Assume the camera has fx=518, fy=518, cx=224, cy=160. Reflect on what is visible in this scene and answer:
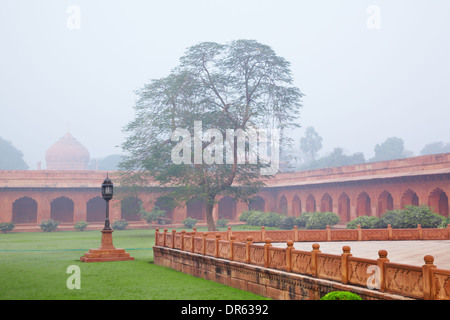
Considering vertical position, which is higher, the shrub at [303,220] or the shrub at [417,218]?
the shrub at [417,218]

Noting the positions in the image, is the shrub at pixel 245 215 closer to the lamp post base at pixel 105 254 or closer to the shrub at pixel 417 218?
the shrub at pixel 417 218

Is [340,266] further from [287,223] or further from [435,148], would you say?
[435,148]

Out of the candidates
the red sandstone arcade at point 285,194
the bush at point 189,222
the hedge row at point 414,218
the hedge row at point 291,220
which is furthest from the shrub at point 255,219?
the hedge row at point 414,218

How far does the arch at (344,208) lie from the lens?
38.1m

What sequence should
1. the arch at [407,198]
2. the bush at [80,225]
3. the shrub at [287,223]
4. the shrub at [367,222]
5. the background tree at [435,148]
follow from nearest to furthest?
1. the shrub at [367,222]
2. the arch at [407,198]
3. the shrub at [287,223]
4. the bush at [80,225]
5. the background tree at [435,148]

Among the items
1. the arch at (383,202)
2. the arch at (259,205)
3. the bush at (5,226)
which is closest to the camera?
the arch at (383,202)

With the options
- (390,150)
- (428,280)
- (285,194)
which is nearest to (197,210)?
(285,194)

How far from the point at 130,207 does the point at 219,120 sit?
47.2ft

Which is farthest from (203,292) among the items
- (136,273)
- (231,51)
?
(231,51)

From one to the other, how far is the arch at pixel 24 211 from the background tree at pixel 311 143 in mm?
68016

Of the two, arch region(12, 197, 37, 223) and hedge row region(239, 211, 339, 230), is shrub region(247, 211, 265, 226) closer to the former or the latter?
hedge row region(239, 211, 339, 230)

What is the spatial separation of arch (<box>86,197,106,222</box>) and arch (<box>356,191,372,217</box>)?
21.6 meters

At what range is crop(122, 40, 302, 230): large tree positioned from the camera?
28.8 m
